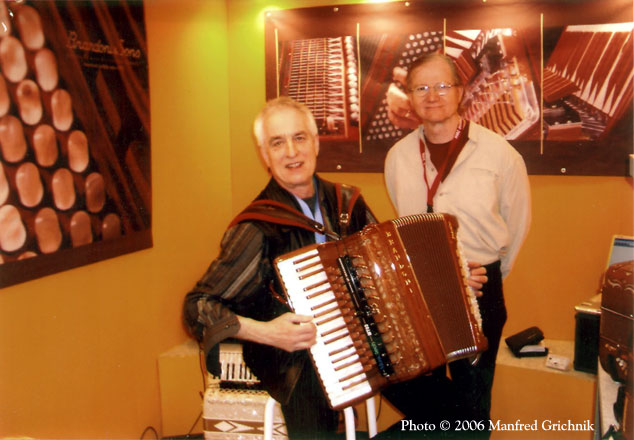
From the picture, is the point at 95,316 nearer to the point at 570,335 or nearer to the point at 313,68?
the point at 313,68

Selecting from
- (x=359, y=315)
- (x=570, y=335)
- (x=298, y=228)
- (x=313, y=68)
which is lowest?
(x=570, y=335)

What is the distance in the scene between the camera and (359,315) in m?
1.27

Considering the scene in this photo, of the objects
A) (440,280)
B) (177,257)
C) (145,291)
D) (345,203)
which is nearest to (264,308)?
(345,203)

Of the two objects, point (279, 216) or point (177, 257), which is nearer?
→ point (279, 216)

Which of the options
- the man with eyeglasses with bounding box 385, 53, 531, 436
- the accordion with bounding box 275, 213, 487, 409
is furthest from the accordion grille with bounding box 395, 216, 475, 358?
the man with eyeglasses with bounding box 385, 53, 531, 436

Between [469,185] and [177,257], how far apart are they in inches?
56.5

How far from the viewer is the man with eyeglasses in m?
1.84

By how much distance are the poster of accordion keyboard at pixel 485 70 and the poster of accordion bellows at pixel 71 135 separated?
919 mm

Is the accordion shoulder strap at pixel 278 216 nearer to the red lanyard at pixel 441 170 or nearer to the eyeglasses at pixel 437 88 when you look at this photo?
the red lanyard at pixel 441 170

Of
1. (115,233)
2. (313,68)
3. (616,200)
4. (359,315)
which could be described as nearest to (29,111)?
(115,233)

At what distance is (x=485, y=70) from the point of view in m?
2.52

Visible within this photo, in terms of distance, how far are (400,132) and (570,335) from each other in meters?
1.27

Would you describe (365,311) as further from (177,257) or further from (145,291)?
(177,257)

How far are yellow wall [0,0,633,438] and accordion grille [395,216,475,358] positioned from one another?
1.28m
